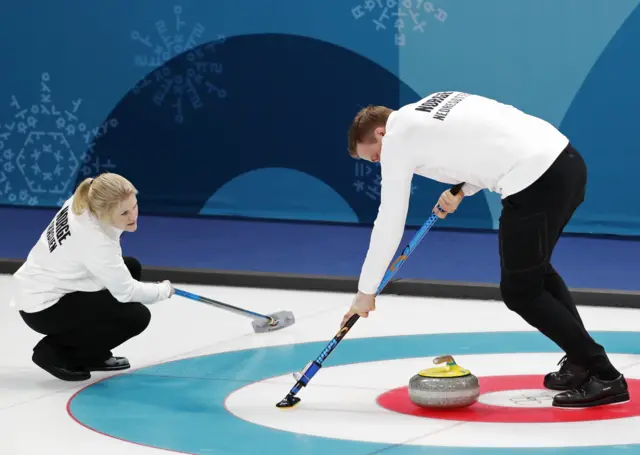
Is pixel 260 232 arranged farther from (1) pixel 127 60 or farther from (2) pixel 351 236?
(1) pixel 127 60

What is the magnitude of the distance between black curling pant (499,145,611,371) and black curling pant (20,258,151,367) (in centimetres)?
156

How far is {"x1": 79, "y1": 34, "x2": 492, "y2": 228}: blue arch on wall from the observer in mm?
9078

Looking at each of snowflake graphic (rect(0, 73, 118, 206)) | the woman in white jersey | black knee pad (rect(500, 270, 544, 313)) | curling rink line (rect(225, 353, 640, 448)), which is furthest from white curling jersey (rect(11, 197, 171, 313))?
snowflake graphic (rect(0, 73, 118, 206))

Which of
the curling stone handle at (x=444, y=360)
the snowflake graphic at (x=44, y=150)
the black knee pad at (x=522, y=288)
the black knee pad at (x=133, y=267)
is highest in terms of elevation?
the black knee pad at (x=522, y=288)

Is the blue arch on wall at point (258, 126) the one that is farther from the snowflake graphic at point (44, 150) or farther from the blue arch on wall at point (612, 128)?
the blue arch on wall at point (612, 128)

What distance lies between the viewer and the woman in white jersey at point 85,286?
4848 mm

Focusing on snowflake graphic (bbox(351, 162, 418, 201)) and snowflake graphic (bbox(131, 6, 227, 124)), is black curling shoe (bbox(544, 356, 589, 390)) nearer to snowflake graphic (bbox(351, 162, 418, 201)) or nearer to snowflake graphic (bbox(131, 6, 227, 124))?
snowflake graphic (bbox(351, 162, 418, 201))

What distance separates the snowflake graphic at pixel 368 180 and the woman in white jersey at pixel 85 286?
13.6ft

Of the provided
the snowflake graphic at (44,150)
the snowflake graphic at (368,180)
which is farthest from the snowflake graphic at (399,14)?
the snowflake graphic at (44,150)

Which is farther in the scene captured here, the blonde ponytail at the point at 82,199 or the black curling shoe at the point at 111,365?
the black curling shoe at the point at 111,365

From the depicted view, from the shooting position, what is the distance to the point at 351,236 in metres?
8.81

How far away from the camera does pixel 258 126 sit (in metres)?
9.46

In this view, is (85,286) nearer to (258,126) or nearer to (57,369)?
(57,369)

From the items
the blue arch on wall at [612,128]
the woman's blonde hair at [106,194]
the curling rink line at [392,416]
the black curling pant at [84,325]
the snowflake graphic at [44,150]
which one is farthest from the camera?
the snowflake graphic at [44,150]
